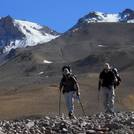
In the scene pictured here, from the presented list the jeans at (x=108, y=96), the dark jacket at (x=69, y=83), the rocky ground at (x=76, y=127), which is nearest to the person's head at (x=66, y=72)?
the dark jacket at (x=69, y=83)

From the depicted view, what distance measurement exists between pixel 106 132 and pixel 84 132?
52cm

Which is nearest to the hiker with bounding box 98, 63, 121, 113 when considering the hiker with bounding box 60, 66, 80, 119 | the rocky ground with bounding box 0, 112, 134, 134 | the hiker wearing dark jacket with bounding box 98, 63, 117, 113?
the hiker wearing dark jacket with bounding box 98, 63, 117, 113

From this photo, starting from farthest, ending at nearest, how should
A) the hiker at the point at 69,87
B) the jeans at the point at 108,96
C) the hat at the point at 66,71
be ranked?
1. the jeans at the point at 108,96
2. the hiker at the point at 69,87
3. the hat at the point at 66,71

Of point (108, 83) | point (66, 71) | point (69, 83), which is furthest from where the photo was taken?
point (108, 83)

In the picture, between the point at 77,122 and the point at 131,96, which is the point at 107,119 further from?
the point at 131,96

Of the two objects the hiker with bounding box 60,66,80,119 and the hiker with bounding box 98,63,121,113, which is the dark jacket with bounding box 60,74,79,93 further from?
the hiker with bounding box 98,63,121,113

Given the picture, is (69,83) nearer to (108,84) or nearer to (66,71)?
(66,71)

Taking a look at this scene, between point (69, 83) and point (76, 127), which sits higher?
point (69, 83)

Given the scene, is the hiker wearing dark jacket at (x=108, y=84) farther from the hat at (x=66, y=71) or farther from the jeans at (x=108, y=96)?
the hat at (x=66, y=71)

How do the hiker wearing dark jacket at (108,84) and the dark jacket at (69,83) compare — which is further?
the hiker wearing dark jacket at (108,84)

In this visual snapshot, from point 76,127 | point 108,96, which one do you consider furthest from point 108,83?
point 76,127

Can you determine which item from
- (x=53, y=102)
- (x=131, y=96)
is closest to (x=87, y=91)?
(x=131, y=96)

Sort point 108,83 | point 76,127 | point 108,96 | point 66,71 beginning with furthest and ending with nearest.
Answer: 1. point 108,96
2. point 108,83
3. point 66,71
4. point 76,127

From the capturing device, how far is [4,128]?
18188 millimetres
